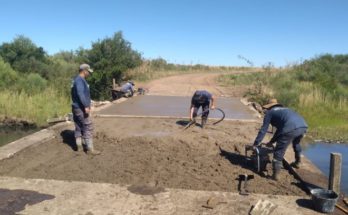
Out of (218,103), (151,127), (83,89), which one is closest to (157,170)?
(83,89)

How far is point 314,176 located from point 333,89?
49.6 feet

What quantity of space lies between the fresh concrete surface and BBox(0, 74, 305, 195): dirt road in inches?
12.1

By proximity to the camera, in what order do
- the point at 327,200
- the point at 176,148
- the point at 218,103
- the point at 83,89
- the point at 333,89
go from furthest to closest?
the point at 333,89
the point at 218,103
the point at 176,148
the point at 83,89
the point at 327,200

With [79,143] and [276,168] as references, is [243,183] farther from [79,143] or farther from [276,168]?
[79,143]

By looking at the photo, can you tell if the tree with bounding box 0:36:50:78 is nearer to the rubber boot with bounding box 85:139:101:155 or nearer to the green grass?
the green grass

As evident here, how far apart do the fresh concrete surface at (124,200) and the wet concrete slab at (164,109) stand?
6616 millimetres

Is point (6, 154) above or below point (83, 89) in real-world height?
below

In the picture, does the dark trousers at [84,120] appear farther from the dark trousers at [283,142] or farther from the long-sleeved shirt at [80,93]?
the dark trousers at [283,142]

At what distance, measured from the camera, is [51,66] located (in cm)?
2895

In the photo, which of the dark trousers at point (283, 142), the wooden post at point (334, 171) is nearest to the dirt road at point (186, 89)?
the dark trousers at point (283, 142)

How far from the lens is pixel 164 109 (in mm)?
15602

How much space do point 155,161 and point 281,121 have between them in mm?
2414

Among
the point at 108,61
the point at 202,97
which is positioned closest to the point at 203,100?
the point at 202,97

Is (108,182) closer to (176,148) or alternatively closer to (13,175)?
(13,175)
